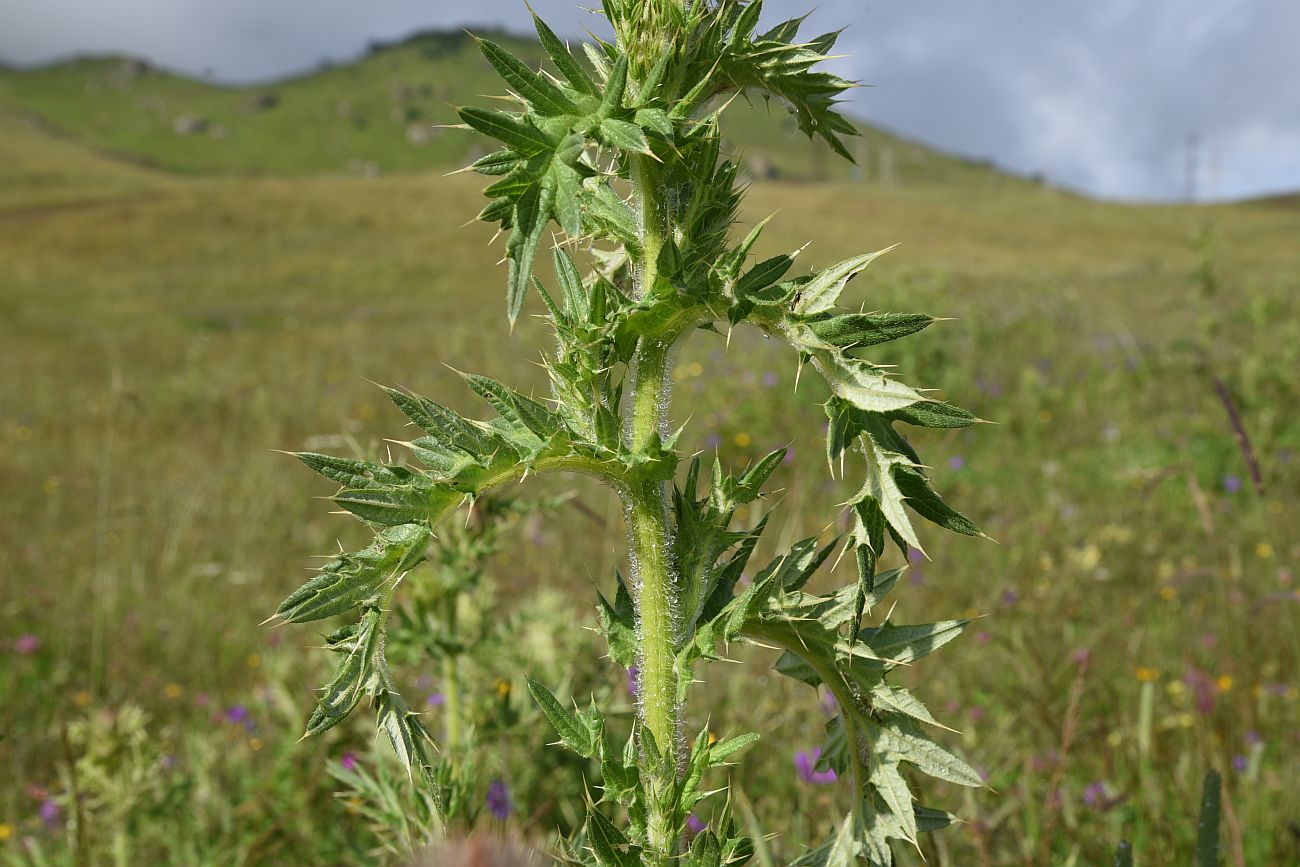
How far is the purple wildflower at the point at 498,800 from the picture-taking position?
228 cm

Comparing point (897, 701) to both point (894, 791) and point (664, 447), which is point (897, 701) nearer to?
point (894, 791)

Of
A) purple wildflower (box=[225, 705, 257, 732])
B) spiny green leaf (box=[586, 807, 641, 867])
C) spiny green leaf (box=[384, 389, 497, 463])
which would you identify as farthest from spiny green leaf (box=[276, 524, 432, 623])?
purple wildflower (box=[225, 705, 257, 732])

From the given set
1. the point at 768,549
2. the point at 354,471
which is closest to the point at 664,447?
the point at 354,471


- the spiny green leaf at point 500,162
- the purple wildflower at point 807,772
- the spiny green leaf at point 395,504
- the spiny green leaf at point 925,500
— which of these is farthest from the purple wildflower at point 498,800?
the spiny green leaf at point 500,162

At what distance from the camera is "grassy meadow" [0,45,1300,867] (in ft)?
8.16

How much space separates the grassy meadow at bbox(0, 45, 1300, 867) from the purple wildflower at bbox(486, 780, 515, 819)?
0.23ft

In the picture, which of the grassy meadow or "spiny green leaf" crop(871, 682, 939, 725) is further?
the grassy meadow

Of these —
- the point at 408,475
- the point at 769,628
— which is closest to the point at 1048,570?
the point at 769,628

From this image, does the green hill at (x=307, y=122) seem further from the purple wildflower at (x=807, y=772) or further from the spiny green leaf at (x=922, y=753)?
the spiny green leaf at (x=922, y=753)

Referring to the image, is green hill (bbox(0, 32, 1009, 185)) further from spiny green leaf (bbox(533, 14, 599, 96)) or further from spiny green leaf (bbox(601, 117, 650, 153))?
spiny green leaf (bbox(601, 117, 650, 153))

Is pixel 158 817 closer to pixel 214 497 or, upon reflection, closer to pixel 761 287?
pixel 761 287

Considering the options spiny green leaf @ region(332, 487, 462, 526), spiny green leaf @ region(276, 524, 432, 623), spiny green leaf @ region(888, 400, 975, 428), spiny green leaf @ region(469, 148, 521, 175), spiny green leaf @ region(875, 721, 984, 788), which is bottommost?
spiny green leaf @ region(875, 721, 984, 788)

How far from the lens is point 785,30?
4.42 ft

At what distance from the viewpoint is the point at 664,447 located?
1.23 metres
